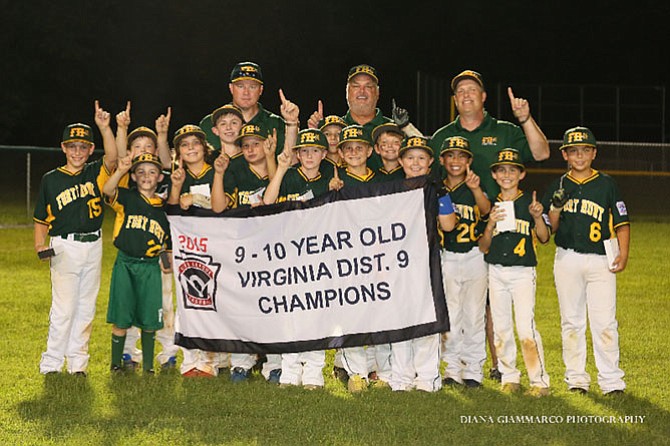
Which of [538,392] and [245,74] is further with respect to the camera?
[245,74]

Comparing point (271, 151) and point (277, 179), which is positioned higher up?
point (271, 151)

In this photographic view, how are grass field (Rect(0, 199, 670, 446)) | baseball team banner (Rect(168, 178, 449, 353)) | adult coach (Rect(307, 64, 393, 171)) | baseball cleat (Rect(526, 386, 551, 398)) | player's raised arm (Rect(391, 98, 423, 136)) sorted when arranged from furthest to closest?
adult coach (Rect(307, 64, 393, 171)), player's raised arm (Rect(391, 98, 423, 136)), baseball team banner (Rect(168, 178, 449, 353)), baseball cleat (Rect(526, 386, 551, 398)), grass field (Rect(0, 199, 670, 446))

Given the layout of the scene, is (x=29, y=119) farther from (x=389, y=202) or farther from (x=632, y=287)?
(x=389, y=202)

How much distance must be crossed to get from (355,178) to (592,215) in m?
1.96

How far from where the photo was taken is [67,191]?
9.47 m

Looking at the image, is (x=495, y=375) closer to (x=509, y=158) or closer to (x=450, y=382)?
(x=450, y=382)

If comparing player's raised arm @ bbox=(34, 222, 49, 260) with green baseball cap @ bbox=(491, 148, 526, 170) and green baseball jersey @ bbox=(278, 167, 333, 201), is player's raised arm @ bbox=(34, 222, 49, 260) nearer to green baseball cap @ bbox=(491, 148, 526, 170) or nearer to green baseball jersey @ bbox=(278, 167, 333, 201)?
green baseball jersey @ bbox=(278, 167, 333, 201)

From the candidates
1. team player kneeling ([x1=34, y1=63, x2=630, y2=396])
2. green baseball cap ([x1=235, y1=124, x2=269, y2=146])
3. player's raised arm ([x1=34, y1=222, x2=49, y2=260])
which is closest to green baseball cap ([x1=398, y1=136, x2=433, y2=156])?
team player kneeling ([x1=34, y1=63, x2=630, y2=396])

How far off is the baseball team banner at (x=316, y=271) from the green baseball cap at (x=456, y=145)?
45cm

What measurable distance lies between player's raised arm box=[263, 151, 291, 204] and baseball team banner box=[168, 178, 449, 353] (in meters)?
0.08

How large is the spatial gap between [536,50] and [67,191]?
34.7 m

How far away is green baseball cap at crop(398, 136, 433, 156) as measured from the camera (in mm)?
8891

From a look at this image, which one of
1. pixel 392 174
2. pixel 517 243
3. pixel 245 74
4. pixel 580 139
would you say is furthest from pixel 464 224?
pixel 245 74

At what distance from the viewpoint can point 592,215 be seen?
8812 mm
